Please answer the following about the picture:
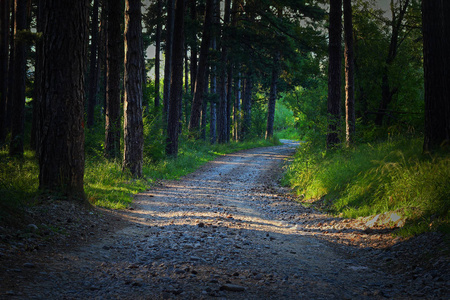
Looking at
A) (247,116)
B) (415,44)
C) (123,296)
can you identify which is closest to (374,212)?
(123,296)

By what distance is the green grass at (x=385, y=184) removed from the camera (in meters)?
5.73

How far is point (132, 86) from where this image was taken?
12.4 meters

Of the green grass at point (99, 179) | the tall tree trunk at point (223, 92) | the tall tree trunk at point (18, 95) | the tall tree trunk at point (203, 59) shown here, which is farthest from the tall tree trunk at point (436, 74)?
the tall tree trunk at point (223, 92)

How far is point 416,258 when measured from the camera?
4812mm

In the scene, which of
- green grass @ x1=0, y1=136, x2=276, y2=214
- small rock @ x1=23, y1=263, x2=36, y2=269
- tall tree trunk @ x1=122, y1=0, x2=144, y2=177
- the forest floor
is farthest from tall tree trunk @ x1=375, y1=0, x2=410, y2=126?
small rock @ x1=23, y1=263, x2=36, y2=269

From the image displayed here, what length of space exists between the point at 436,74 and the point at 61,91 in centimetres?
827

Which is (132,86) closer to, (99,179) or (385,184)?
(99,179)

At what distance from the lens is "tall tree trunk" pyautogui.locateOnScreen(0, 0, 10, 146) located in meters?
17.0

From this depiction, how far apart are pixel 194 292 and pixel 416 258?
10.9ft

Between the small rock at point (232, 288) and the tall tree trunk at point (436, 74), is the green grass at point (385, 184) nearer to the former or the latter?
the tall tree trunk at point (436, 74)

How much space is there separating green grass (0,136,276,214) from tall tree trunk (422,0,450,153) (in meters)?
7.62

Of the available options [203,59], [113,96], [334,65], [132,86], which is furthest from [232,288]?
[203,59]

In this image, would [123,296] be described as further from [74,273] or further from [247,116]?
[247,116]

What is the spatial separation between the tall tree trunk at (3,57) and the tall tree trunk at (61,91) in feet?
42.7
